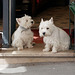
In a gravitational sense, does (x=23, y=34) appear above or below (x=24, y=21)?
below

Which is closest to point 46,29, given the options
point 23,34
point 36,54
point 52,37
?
point 52,37

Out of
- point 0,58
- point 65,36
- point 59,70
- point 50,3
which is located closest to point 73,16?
point 65,36

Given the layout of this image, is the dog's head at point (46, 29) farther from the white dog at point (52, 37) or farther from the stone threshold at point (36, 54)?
the stone threshold at point (36, 54)

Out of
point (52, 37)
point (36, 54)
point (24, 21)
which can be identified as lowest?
point (36, 54)

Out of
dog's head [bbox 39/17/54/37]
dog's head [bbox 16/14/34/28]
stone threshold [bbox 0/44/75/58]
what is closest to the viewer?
dog's head [bbox 39/17/54/37]

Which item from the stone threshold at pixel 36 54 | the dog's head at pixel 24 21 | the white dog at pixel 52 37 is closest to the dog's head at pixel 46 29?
the white dog at pixel 52 37

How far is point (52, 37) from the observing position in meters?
6.40

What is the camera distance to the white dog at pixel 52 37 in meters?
6.20

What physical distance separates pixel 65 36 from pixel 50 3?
1058 centimetres

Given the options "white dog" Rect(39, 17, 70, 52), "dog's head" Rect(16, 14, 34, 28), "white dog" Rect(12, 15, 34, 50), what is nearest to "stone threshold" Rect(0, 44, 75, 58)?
"white dog" Rect(39, 17, 70, 52)

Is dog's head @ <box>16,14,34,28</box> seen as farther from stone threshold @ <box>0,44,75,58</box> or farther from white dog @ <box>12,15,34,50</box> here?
stone threshold @ <box>0,44,75,58</box>

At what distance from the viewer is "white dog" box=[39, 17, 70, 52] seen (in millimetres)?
6199

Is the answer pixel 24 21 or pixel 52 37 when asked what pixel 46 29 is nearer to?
pixel 52 37

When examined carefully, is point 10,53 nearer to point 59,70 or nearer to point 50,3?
point 59,70
